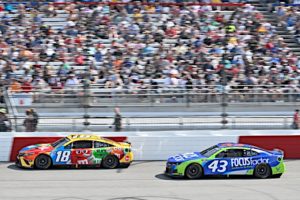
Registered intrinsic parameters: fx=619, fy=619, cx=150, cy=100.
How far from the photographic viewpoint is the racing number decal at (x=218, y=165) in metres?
17.1

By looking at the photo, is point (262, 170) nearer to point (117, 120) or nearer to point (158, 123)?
point (158, 123)

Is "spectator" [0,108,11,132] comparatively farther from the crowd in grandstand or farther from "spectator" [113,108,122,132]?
"spectator" [113,108,122,132]

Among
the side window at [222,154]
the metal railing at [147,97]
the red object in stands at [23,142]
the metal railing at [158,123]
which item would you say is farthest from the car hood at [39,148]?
the side window at [222,154]

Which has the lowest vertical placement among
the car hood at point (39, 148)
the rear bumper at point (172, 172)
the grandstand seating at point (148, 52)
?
the rear bumper at point (172, 172)

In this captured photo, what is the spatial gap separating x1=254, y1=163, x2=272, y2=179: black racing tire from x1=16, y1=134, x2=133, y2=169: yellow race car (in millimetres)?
3875

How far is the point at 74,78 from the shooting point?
22.8 meters

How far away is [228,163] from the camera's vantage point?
56.4 feet

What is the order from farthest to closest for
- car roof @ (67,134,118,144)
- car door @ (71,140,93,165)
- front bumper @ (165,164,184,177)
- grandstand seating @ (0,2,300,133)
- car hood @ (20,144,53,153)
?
1. grandstand seating @ (0,2,300,133)
2. car roof @ (67,134,118,144)
3. car door @ (71,140,93,165)
4. car hood @ (20,144,53,153)
5. front bumper @ (165,164,184,177)

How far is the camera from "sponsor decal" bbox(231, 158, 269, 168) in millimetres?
17234

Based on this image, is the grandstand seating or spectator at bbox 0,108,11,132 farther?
the grandstand seating

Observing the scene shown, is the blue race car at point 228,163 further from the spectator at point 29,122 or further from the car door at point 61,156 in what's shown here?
the spectator at point 29,122

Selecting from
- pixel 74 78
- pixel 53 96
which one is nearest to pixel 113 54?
pixel 74 78

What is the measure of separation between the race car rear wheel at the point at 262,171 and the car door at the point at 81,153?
4.88 meters

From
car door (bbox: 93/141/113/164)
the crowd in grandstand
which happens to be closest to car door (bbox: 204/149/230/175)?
car door (bbox: 93/141/113/164)
